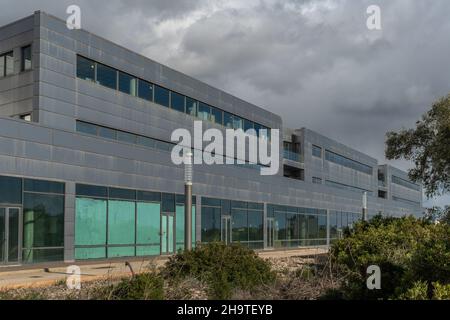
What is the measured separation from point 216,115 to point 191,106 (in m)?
3.62

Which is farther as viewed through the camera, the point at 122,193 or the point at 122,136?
the point at 122,136

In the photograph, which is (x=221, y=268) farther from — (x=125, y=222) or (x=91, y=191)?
(x=125, y=222)

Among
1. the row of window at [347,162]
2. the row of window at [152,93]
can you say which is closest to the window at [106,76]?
the row of window at [152,93]

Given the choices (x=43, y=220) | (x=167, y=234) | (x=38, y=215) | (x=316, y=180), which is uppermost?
(x=316, y=180)

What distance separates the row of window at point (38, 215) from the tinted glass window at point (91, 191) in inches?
45.0

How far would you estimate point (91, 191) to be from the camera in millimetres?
28062

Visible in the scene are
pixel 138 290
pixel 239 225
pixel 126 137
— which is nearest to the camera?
pixel 138 290

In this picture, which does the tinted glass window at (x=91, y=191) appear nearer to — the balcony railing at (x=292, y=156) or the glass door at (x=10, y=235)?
the glass door at (x=10, y=235)

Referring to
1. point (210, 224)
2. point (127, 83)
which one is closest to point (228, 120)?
point (210, 224)

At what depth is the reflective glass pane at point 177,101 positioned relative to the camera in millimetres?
37888

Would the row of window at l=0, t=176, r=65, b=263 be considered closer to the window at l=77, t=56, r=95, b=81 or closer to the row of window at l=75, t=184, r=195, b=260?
the row of window at l=75, t=184, r=195, b=260

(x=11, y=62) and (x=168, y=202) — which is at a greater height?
(x=11, y=62)

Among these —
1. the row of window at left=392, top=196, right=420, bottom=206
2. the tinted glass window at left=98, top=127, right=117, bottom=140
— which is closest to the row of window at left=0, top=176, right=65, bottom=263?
the tinted glass window at left=98, top=127, right=117, bottom=140

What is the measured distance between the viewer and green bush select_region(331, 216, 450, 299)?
9.48 meters
